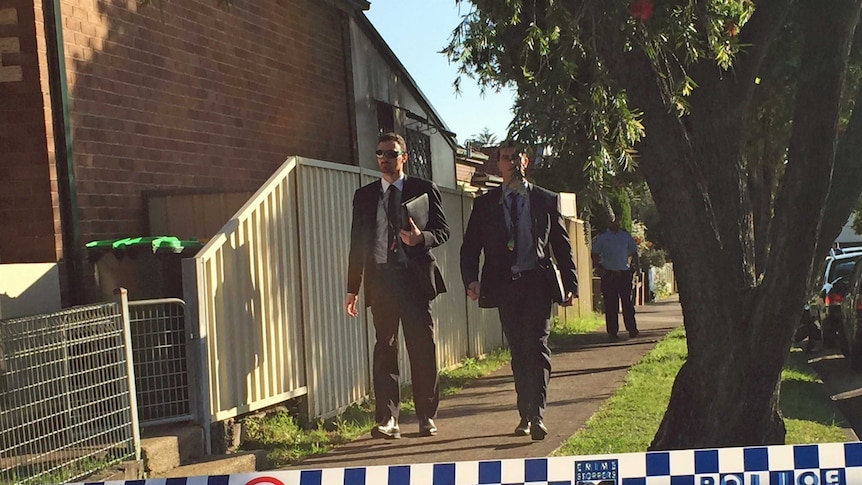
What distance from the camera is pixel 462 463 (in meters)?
3.44

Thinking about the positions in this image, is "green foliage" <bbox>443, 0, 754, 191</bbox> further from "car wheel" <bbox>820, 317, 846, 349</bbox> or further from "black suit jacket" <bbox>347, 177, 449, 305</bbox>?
"car wheel" <bbox>820, 317, 846, 349</bbox>

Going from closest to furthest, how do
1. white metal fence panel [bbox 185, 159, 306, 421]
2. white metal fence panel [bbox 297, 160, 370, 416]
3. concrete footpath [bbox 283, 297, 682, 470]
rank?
1. concrete footpath [bbox 283, 297, 682, 470]
2. white metal fence panel [bbox 185, 159, 306, 421]
3. white metal fence panel [bbox 297, 160, 370, 416]

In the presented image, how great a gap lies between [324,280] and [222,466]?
1.38 meters

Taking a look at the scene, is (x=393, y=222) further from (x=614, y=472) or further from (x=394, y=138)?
(x=614, y=472)

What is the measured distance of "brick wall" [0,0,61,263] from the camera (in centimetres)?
452

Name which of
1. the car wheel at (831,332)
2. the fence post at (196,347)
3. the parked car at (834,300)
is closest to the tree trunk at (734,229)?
the fence post at (196,347)

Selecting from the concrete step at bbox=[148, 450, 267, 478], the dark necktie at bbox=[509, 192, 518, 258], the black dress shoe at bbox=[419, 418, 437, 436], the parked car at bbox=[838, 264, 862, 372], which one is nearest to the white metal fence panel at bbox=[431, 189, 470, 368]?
the dark necktie at bbox=[509, 192, 518, 258]

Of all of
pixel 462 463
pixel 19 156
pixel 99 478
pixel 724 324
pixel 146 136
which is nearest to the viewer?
pixel 462 463

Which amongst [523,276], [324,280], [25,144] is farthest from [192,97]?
[523,276]

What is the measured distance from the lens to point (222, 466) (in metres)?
4.08

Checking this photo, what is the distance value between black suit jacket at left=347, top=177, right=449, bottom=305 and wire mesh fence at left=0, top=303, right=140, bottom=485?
1.17 m

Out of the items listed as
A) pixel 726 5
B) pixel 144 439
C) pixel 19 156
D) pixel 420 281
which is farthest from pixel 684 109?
pixel 19 156

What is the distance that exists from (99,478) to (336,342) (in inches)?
68.3

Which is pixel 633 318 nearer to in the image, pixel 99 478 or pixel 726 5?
pixel 726 5
